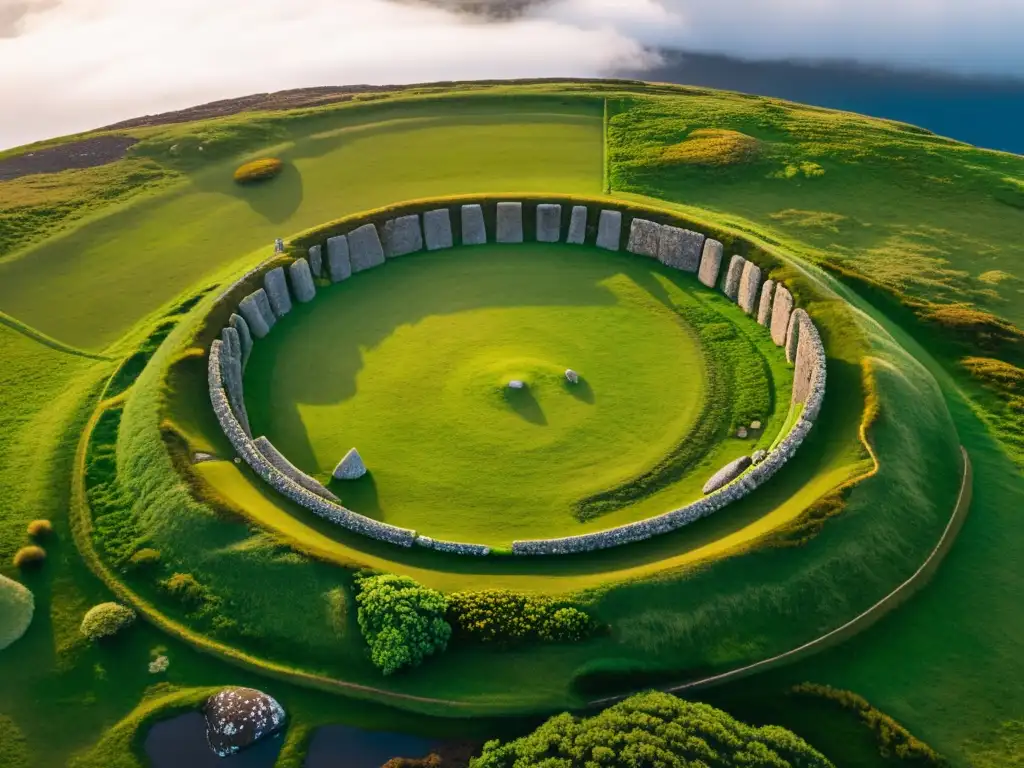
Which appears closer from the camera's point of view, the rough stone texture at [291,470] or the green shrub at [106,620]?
the green shrub at [106,620]

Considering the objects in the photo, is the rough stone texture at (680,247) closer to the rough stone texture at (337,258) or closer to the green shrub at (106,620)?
the rough stone texture at (337,258)

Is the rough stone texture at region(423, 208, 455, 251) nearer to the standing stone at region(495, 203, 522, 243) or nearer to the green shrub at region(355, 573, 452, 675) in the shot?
the standing stone at region(495, 203, 522, 243)

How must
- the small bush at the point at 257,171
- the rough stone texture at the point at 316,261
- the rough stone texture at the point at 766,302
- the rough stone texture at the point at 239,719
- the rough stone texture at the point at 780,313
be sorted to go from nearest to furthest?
the rough stone texture at the point at 239,719 → the rough stone texture at the point at 780,313 → the rough stone texture at the point at 766,302 → the rough stone texture at the point at 316,261 → the small bush at the point at 257,171

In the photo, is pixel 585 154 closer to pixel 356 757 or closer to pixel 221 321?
pixel 221 321

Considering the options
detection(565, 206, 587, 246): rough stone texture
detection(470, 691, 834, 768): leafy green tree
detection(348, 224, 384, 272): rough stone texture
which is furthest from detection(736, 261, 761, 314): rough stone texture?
detection(470, 691, 834, 768): leafy green tree

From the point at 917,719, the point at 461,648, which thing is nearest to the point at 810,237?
the point at 917,719

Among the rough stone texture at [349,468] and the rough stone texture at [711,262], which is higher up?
the rough stone texture at [711,262]

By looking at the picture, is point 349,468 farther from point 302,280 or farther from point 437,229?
point 437,229

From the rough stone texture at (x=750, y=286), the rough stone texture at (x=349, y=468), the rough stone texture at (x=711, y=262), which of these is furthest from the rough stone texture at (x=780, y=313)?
the rough stone texture at (x=349, y=468)
